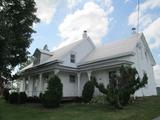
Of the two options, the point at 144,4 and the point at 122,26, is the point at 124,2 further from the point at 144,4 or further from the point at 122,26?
the point at 122,26

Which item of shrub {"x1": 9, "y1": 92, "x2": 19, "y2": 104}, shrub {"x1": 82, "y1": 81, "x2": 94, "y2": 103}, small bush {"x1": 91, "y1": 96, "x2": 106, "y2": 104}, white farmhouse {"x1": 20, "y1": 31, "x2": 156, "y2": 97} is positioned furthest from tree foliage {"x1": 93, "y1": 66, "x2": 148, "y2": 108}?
shrub {"x1": 9, "y1": 92, "x2": 19, "y2": 104}

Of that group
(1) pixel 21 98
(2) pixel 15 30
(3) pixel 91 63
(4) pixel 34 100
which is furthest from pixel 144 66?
(2) pixel 15 30

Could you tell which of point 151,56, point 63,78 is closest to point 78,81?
point 63,78

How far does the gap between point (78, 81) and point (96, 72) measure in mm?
2140

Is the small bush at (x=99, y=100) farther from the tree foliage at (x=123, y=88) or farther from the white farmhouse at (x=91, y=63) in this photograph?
the tree foliage at (x=123, y=88)

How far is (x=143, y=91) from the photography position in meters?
18.9

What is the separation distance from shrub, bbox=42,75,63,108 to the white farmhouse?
297cm

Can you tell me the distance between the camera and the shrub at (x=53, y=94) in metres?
15.2

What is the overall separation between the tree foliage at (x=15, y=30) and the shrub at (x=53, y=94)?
4.96 m

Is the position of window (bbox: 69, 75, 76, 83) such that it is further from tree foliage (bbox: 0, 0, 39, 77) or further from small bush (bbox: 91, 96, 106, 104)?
tree foliage (bbox: 0, 0, 39, 77)

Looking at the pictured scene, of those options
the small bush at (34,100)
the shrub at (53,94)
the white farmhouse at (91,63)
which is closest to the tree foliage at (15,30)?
the white farmhouse at (91,63)

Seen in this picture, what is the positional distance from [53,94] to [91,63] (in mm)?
5542

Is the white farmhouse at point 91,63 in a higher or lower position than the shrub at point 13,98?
higher

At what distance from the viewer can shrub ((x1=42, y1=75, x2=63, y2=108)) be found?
49.9 feet
